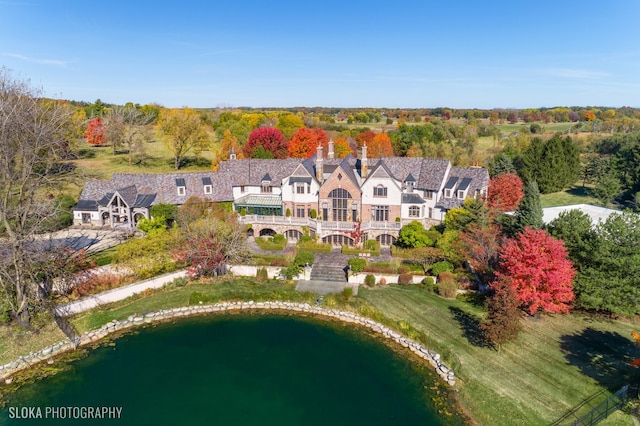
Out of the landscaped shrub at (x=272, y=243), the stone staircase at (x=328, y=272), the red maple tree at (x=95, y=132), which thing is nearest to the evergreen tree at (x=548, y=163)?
the stone staircase at (x=328, y=272)

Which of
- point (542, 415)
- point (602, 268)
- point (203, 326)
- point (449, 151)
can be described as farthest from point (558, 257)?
point (449, 151)

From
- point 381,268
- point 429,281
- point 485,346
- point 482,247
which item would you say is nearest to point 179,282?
point 381,268

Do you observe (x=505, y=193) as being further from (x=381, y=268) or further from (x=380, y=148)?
(x=380, y=148)

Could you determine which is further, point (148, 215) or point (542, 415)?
point (148, 215)

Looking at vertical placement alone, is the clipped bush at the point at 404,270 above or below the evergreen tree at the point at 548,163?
below

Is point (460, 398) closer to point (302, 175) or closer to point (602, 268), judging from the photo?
point (602, 268)

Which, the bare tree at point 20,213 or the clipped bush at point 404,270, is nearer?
the bare tree at point 20,213

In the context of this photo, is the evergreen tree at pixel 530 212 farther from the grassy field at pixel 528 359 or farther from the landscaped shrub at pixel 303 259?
the landscaped shrub at pixel 303 259
